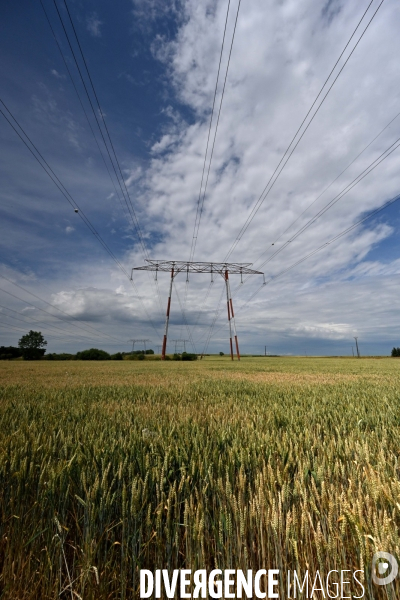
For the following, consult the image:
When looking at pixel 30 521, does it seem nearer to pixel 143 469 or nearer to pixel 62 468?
pixel 62 468

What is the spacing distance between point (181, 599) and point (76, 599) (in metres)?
0.57

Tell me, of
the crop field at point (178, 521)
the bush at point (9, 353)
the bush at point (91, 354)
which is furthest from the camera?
the bush at point (9, 353)

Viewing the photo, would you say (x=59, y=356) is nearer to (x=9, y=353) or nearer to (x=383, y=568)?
(x=9, y=353)

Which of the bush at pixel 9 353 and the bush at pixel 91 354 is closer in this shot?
the bush at pixel 91 354

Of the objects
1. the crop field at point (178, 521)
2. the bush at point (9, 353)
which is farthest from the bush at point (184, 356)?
the crop field at point (178, 521)

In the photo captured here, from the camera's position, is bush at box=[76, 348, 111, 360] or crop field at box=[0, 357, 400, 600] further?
bush at box=[76, 348, 111, 360]

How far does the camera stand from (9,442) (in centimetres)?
302

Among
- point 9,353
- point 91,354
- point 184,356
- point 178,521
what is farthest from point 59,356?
point 178,521

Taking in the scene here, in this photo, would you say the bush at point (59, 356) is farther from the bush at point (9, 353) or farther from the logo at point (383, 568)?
the logo at point (383, 568)

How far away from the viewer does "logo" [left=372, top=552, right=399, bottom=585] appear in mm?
1240

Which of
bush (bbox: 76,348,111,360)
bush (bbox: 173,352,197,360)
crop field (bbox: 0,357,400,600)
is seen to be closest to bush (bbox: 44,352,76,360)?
bush (bbox: 76,348,111,360)

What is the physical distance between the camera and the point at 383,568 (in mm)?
1238

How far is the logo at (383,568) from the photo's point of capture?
1.24m

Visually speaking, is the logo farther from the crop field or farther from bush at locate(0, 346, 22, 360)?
bush at locate(0, 346, 22, 360)
